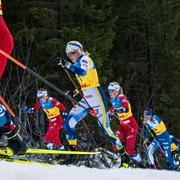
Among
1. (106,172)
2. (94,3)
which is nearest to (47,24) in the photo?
(94,3)

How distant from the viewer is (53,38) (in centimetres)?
1593

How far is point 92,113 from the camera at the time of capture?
790 centimetres

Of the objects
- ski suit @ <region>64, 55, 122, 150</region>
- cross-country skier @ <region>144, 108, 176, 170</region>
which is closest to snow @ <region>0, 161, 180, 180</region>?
ski suit @ <region>64, 55, 122, 150</region>

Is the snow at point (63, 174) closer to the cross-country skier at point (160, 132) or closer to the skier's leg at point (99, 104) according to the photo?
the skier's leg at point (99, 104)

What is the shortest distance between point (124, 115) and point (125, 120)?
0.46 feet

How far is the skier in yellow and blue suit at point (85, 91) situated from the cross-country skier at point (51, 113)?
7.21 feet

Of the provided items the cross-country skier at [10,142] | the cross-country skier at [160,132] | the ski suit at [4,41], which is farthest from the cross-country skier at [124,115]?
the ski suit at [4,41]

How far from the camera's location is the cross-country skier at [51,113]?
399 inches

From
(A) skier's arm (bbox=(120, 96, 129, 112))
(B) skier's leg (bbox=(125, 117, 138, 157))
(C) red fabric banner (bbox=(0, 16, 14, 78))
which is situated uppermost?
(C) red fabric banner (bbox=(0, 16, 14, 78))

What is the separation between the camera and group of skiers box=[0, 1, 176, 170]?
7.62 m

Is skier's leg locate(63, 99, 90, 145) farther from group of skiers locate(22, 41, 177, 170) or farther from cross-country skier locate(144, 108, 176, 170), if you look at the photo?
cross-country skier locate(144, 108, 176, 170)

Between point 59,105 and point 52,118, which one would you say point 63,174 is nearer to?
point 59,105

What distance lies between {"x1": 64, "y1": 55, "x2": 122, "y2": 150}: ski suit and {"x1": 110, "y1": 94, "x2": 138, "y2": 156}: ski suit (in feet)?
3.85

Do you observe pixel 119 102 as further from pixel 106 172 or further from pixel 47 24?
pixel 47 24
